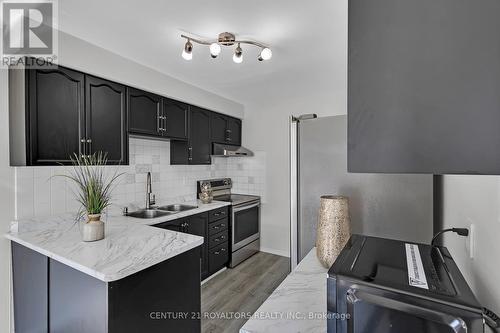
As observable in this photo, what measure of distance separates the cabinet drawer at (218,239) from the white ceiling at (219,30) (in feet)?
6.27

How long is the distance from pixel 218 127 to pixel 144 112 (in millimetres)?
1236

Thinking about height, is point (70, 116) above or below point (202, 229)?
above

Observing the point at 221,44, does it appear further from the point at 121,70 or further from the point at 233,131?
the point at 233,131

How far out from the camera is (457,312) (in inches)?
18.6

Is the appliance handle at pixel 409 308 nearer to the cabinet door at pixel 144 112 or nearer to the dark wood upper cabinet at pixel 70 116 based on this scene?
the dark wood upper cabinet at pixel 70 116

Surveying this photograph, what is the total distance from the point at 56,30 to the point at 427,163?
2.36m

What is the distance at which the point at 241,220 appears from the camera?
334 cm

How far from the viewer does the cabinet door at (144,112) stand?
2268 millimetres

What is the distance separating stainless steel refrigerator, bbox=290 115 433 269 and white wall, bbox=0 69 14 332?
2010 mm

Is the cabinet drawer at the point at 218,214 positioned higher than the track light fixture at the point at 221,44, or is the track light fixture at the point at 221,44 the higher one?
the track light fixture at the point at 221,44

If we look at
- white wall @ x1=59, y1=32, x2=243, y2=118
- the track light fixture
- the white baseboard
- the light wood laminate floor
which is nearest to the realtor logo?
white wall @ x1=59, y1=32, x2=243, y2=118

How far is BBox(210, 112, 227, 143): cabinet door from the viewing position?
11.0 ft

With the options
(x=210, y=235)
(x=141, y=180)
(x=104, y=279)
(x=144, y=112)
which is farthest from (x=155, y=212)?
(x=104, y=279)

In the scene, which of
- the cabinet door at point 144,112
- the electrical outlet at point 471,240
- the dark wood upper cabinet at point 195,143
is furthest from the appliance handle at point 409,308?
the dark wood upper cabinet at point 195,143
